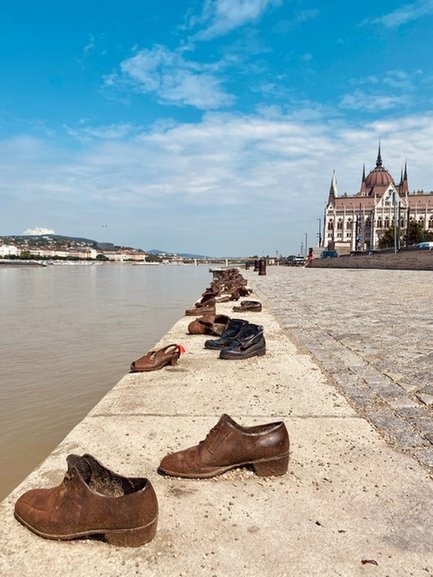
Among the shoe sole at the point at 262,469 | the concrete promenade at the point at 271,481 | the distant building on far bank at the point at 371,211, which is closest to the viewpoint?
the concrete promenade at the point at 271,481

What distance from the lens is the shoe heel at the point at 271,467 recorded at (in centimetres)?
271

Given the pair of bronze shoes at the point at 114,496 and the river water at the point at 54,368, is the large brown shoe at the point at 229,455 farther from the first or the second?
the river water at the point at 54,368

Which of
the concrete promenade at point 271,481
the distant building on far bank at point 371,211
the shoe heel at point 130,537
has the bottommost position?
the concrete promenade at point 271,481

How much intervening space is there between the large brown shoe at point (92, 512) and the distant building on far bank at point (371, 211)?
4894 inches

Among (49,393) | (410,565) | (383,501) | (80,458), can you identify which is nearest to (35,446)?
(49,393)

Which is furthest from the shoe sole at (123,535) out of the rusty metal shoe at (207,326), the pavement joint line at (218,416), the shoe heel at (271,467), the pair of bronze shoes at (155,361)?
the rusty metal shoe at (207,326)

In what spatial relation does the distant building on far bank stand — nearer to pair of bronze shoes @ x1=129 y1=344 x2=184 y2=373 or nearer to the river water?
the river water

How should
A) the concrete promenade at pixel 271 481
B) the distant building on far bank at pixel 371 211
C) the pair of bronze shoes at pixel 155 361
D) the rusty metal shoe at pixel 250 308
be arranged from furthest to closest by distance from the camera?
the distant building on far bank at pixel 371 211 → the rusty metal shoe at pixel 250 308 → the pair of bronze shoes at pixel 155 361 → the concrete promenade at pixel 271 481

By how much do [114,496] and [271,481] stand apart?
921 millimetres

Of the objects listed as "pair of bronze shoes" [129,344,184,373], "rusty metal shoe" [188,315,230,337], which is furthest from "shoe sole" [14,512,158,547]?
"rusty metal shoe" [188,315,230,337]

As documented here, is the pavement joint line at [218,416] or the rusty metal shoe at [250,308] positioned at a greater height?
the rusty metal shoe at [250,308]

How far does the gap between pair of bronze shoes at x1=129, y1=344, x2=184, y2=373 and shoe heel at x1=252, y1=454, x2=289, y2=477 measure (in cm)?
277

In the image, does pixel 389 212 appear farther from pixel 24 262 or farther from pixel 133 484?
pixel 133 484

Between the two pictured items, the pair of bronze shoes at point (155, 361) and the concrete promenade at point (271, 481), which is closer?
the concrete promenade at point (271, 481)
